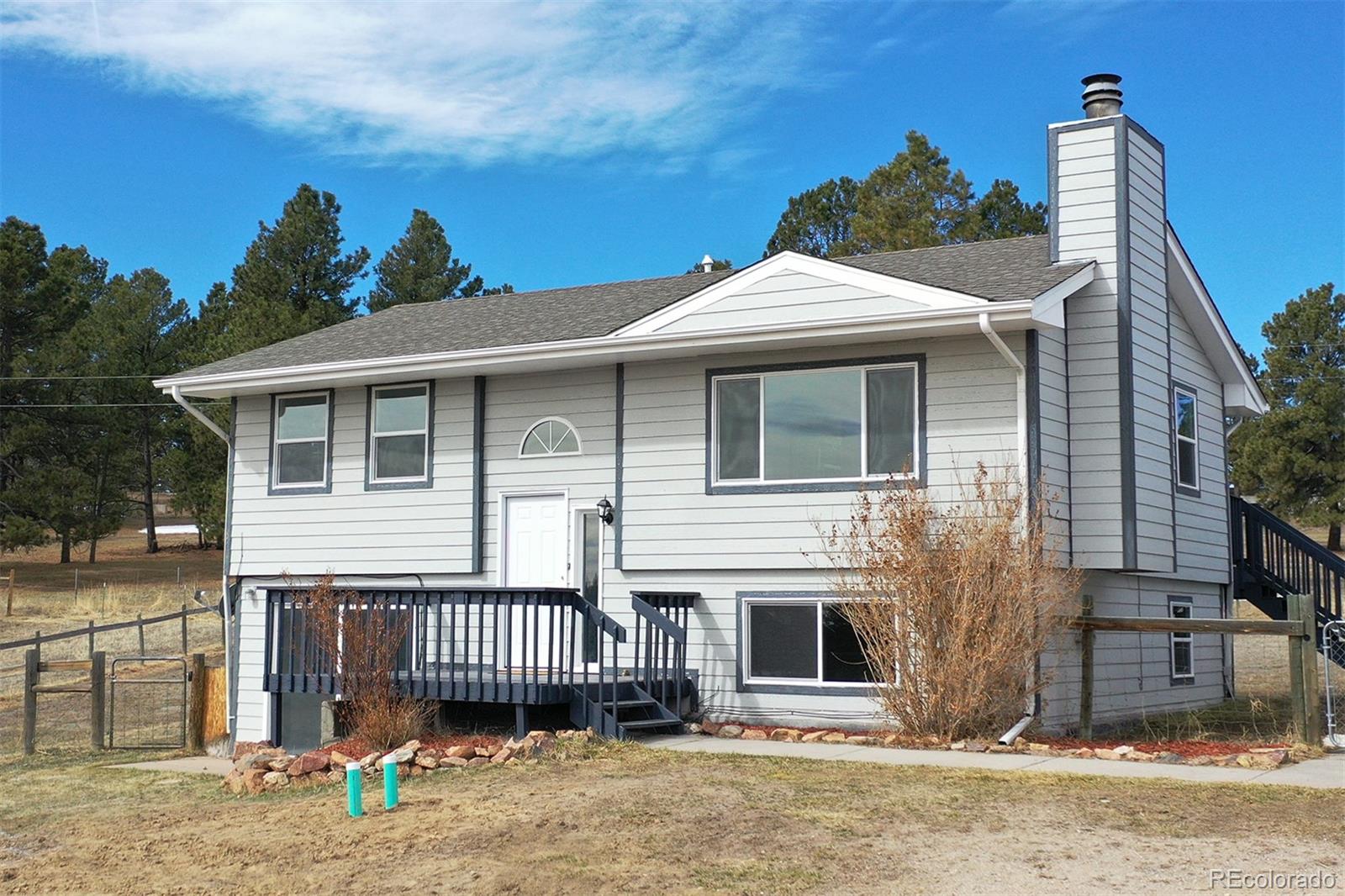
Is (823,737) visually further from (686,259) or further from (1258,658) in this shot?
(686,259)

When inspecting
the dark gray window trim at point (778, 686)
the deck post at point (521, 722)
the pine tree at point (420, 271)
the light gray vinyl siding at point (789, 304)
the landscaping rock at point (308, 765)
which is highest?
the pine tree at point (420, 271)

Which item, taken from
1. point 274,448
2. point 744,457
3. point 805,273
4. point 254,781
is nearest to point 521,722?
point 254,781

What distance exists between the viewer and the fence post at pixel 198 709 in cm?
1566

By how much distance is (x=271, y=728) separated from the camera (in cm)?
1425

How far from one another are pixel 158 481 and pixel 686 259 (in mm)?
19179

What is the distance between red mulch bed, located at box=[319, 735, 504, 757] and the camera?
11.6m

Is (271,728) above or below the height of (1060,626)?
below

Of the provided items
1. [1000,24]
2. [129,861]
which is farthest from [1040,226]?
[129,861]

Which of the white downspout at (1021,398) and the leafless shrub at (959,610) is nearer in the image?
the leafless shrub at (959,610)

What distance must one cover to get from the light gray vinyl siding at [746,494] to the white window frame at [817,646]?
35 cm

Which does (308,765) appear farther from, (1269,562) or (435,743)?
(1269,562)

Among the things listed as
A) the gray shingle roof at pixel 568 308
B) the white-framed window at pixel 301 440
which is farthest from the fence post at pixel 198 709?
the gray shingle roof at pixel 568 308

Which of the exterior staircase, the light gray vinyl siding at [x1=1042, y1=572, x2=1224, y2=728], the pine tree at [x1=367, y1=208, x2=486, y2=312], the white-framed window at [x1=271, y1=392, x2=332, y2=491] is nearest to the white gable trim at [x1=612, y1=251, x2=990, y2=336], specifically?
the light gray vinyl siding at [x1=1042, y1=572, x2=1224, y2=728]

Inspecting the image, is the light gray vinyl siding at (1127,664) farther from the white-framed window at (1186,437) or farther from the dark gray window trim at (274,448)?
the dark gray window trim at (274,448)
